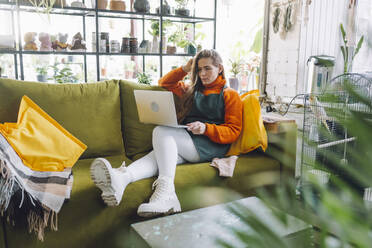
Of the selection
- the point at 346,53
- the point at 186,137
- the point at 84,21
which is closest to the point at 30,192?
the point at 186,137

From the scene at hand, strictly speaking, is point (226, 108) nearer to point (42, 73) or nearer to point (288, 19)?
point (288, 19)

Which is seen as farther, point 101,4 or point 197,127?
point 101,4

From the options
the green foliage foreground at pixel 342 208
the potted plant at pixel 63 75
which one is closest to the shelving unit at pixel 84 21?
the potted plant at pixel 63 75

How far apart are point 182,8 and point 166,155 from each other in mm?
2077

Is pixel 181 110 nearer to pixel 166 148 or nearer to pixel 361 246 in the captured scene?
pixel 166 148

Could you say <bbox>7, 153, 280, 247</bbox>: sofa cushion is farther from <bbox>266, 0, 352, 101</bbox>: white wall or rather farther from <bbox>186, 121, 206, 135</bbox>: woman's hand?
<bbox>266, 0, 352, 101</bbox>: white wall

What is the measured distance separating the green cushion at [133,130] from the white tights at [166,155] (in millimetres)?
302

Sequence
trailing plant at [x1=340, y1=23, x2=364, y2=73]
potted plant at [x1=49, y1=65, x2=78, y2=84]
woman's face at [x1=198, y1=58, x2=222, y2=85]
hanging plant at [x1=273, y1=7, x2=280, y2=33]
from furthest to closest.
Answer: hanging plant at [x1=273, y1=7, x2=280, y2=33], potted plant at [x1=49, y1=65, x2=78, y2=84], trailing plant at [x1=340, y1=23, x2=364, y2=73], woman's face at [x1=198, y1=58, x2=222, y2=85]

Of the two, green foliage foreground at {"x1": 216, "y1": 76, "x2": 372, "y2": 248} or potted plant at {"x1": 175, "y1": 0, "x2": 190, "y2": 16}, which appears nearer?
green foliage foreground at {"x1": 216, "y1": 76, "x2": 372, "y2": 248}

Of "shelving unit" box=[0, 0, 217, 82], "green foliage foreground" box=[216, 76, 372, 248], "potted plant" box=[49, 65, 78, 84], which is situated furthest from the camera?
"potted plant" box=[49, 65, 78, 84]

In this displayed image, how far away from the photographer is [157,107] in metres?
1.94

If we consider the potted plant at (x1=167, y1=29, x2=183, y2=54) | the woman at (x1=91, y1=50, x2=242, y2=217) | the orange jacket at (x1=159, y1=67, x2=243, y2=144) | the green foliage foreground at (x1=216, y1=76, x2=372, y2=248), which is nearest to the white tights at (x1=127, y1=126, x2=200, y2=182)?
the woman at (x1=91, y1=50, x2=242, y2=217)

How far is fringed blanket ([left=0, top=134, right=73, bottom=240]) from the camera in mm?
1372

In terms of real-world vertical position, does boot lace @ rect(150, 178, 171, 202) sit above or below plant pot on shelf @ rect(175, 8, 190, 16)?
below
